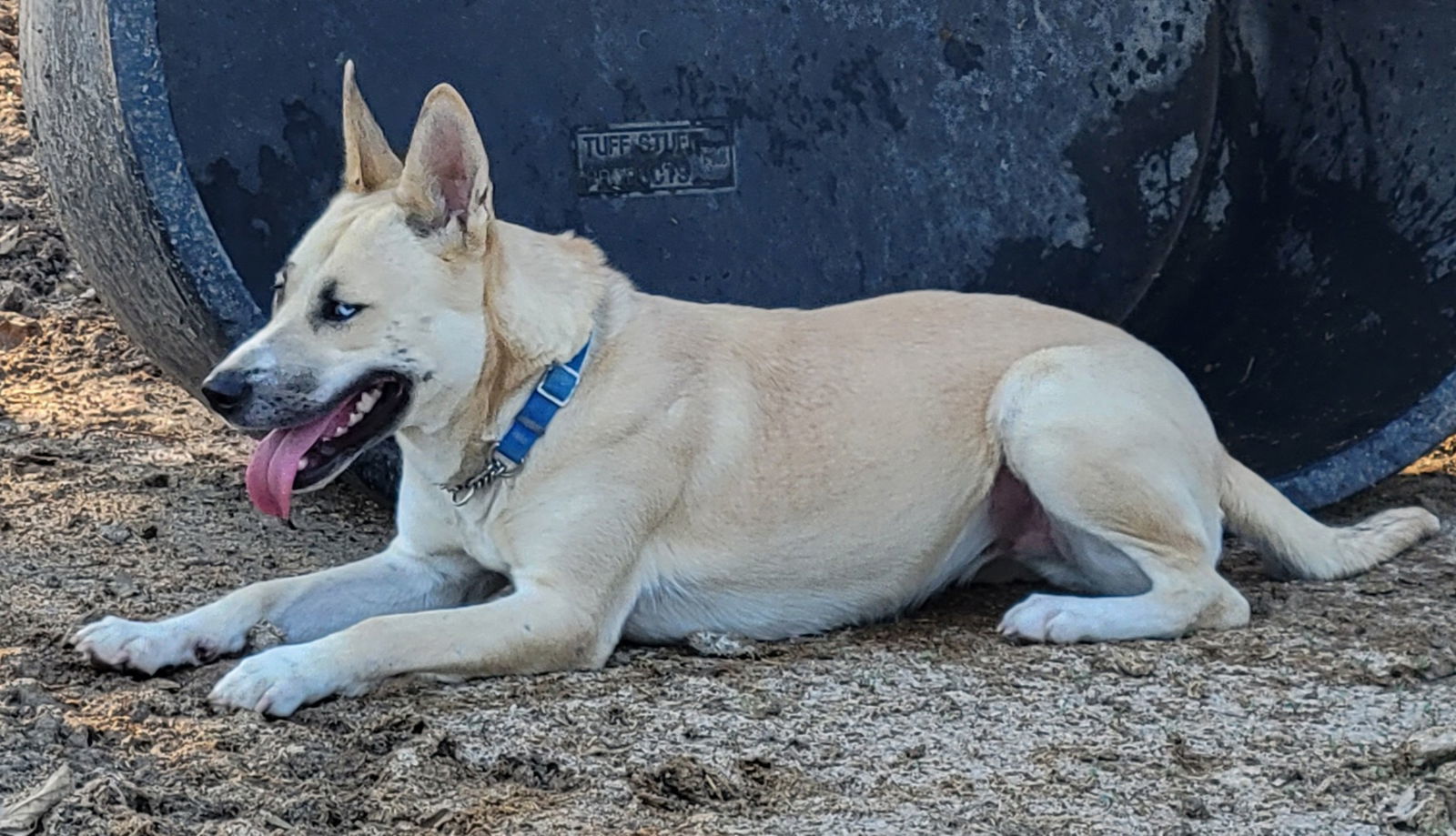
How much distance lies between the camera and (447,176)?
3516 millimetres

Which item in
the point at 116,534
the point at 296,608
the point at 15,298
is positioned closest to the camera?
the point at 296,608

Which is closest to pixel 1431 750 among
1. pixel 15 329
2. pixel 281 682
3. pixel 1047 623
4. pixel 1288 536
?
pixel 1047 623

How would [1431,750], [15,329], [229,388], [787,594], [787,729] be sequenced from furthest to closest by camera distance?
[15,329], [787,594], [229,388], [787,729], [1431,750]

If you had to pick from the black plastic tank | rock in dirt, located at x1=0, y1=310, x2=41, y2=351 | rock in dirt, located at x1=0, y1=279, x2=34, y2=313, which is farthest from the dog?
rock in dirt, located at x1=0, y1=279, x2=34, y2=313

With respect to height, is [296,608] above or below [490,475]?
below

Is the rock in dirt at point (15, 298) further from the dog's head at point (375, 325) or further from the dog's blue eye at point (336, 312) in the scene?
the dog's blue eye at point (336, 312)

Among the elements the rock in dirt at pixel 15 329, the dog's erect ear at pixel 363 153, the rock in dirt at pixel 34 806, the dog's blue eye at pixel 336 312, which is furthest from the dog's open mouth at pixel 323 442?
the rock in dirt at pixel 15 329

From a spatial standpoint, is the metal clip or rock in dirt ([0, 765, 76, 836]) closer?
rock in dirt ([0, 765, 76, 836])

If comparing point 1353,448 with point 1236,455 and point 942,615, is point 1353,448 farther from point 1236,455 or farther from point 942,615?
point 942,615

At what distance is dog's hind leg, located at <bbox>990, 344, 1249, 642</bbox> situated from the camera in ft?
12.6

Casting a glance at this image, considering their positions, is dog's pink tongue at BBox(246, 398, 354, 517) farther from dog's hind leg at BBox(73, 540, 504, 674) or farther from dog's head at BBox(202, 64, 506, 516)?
dog's hind leg at BBox(73, 540, 504, 674)

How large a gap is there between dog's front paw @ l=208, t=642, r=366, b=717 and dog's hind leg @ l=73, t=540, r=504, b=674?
0.25 metres

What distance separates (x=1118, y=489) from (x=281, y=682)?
170 cm

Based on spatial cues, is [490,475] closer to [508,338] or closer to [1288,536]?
[508,338]
